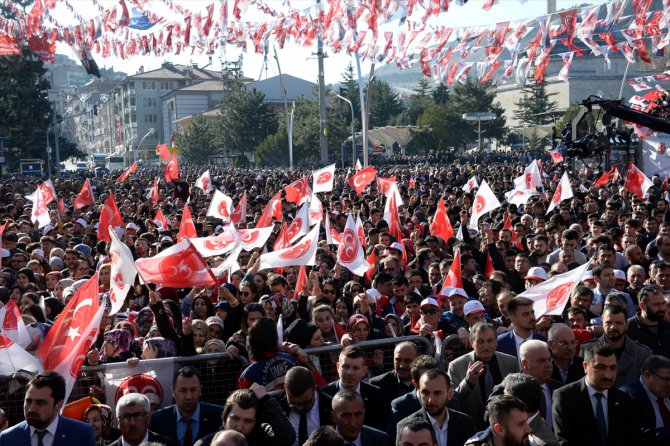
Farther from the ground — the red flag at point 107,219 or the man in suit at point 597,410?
the red flag at point 107,219

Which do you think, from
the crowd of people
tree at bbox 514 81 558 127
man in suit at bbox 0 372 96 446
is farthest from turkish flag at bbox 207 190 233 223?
tree at bbox 514 81 558 127

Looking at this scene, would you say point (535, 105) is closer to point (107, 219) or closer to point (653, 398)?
point (107, 219)

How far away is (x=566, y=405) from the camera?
5969mm

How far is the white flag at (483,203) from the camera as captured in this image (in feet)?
52.3

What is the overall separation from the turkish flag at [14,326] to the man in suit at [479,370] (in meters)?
3.41

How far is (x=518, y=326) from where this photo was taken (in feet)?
23.9

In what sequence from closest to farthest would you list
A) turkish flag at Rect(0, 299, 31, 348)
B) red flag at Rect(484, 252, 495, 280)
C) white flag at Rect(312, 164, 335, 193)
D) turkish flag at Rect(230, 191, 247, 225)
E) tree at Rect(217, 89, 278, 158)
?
turkish flag at Rect(0, 299, 31, 348), red flag at Rect(484, 252, 495, 280), turkish flag at Rect(230, 191, 247, 225), white flag at Rect(312, 164, 335, 193), tree at Rect(217, 89, 278, 158)

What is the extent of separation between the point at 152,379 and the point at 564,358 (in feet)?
9.46

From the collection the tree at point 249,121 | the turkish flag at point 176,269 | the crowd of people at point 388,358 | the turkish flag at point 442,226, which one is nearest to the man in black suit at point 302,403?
the crowd of people at point 388,358

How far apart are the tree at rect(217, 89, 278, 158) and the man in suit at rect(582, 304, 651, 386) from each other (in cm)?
8267

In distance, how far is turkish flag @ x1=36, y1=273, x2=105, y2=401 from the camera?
20.9 feet

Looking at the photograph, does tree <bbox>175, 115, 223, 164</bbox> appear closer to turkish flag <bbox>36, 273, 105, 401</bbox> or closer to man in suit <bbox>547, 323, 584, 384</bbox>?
turkish flag <bbox>36, 273, 105, 401</bbox>

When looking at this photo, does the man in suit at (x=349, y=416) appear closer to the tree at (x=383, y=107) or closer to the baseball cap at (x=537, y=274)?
the baseball cap at (x=537, y=274)

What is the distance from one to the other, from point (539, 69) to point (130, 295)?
31.7 ft
